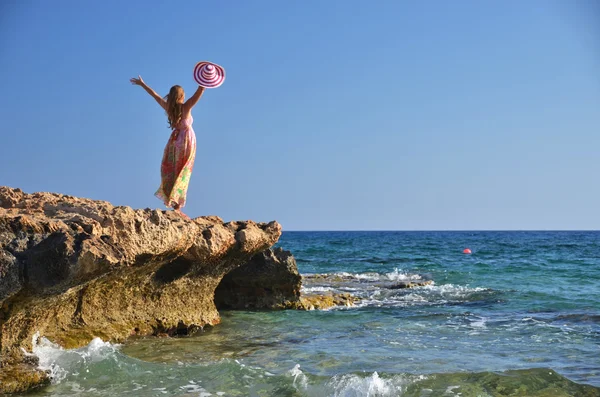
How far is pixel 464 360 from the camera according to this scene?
7227 millimetres

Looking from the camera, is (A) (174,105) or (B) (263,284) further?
(B) (263,284)

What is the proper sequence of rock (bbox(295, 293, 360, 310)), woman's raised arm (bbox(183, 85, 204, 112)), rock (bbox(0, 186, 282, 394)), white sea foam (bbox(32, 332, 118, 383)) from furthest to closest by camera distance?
rock (bbox(295, 293, 360, 310)) < woman's raised arm (bbox(183, 85, 204, 112)) < white sea foam (bbox(32, 332, 118, 383)) < rock (bbox(0, 186, 282, 394))

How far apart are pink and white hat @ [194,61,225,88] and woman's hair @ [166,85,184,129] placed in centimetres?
62

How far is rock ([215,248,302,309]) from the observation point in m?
10.6

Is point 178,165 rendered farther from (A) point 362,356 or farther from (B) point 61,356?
(A) point 362,356

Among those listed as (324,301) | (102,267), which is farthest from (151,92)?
(324,301)

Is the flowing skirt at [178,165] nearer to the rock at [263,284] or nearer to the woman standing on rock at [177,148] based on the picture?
the woman standing on rock at [177,148]

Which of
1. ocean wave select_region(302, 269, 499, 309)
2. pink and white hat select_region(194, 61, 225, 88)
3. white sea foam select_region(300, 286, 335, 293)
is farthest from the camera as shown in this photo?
white sea foam select_region(300, 286, 335, 293)

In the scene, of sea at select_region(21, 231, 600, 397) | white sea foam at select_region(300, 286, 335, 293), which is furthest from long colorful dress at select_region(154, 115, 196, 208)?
white sea foam at select_region(300, 286, 335, 293)

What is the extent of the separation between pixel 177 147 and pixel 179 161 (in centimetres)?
17

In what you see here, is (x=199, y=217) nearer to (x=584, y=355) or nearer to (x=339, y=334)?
(x=339, y=334)

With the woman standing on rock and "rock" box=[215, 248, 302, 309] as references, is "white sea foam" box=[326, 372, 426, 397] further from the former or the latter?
"rock" box=[215, 248, 302, 309]

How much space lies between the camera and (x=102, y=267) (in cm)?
510

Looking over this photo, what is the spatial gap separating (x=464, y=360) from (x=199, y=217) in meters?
3.78
